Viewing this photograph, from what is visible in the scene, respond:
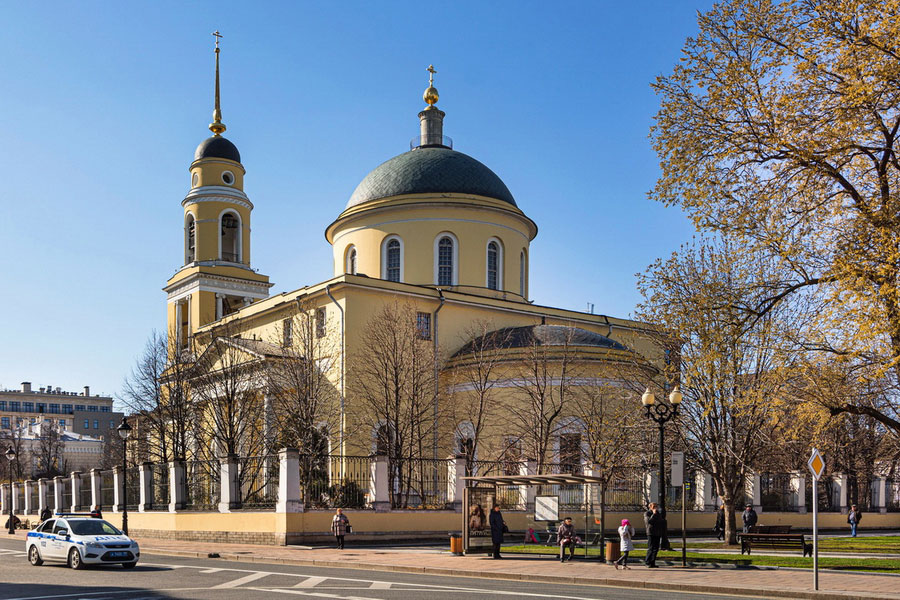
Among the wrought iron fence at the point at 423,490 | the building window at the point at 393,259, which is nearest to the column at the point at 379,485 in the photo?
the wrought iron fence at the point at 423,490

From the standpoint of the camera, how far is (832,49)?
18.2m

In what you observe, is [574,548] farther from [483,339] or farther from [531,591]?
[483,339]

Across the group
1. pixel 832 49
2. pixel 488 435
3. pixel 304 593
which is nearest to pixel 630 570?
pixel 304 593

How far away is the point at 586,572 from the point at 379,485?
37.1 feet

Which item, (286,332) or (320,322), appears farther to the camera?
(286,332)

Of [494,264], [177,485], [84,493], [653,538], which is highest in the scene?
[494,264]

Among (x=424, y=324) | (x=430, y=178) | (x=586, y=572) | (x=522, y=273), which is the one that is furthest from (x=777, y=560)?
(x=430, y=178)

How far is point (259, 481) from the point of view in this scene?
34562 mm

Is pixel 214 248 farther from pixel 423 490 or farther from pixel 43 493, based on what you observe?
pixel 423 490

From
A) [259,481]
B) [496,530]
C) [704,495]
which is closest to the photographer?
[496,530]

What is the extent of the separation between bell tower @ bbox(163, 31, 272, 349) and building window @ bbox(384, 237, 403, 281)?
9580 mm

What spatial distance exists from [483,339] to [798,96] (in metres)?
25.5

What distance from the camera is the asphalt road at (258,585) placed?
15.4 meters

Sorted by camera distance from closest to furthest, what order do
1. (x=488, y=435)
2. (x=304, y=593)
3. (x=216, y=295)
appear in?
(x=304, y=593) < (x=488, y=435) < (x=216, y=295)
